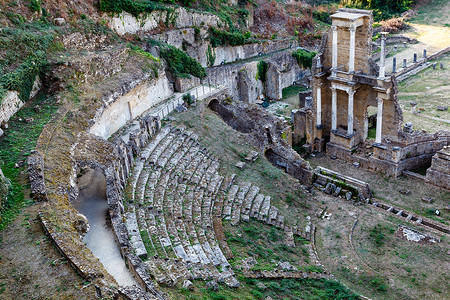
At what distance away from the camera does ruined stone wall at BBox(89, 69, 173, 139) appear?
23750 mm

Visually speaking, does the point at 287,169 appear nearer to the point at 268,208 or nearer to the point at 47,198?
the point at 268,208

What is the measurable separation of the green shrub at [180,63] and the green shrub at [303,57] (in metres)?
12.2

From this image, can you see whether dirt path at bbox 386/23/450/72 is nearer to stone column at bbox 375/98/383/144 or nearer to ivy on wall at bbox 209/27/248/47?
ivy on wall at bbox 209/27/248/47

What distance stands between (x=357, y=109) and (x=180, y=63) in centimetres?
1223

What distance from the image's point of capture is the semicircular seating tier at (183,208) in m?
15.8

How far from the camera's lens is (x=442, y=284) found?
61.7ft

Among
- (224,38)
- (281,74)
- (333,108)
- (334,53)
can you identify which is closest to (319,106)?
(333,108)

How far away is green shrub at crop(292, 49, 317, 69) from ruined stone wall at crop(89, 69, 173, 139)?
15871 millimetres

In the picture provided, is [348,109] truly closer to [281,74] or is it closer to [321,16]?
[281,74]

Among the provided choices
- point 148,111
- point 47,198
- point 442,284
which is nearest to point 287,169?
point 148,111

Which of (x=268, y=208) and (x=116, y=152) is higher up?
(x=116, y=152)

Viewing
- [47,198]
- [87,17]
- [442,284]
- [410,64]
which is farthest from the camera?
[410,64]

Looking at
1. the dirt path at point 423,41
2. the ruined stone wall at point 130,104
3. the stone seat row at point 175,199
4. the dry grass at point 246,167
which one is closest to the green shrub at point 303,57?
the dirt path at point 423,41

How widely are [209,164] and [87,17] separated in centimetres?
1363
